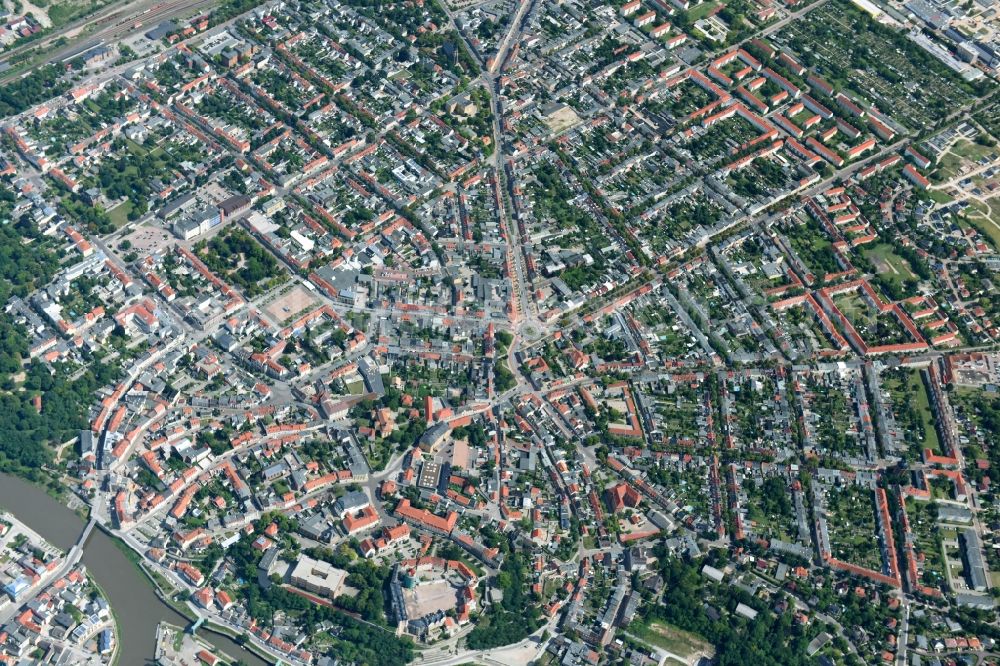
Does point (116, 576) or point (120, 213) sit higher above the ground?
point (120, 213)

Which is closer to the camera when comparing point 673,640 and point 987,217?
point 673,640

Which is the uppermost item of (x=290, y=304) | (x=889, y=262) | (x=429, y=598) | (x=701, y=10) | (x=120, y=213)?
(x=701, y=10)

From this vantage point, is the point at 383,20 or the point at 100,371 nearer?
the point at 100,371

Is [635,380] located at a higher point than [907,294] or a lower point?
lower

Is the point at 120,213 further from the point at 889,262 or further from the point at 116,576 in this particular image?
the point at 889,262

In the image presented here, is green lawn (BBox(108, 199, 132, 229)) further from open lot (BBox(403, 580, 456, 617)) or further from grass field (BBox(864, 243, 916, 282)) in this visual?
grass field (BBox(864, 243, 916, 282))

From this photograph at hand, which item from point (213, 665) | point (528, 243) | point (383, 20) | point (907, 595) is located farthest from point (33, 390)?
point (907, 595)

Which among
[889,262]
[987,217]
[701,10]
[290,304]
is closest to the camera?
[290,304]

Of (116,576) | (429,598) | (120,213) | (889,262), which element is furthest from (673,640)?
(120,213)

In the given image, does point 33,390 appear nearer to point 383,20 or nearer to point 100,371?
point 100,371
